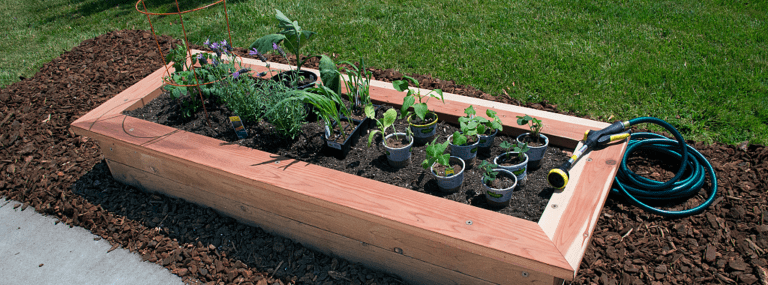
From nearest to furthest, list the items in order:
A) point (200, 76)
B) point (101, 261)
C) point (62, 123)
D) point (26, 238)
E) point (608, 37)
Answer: point (101, 261)
point (26, 238)
point (200, 76)
point (62, 123)
point (608, 37)

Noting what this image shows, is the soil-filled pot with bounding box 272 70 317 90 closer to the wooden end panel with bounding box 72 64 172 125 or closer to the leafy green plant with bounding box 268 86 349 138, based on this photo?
the leafy green plant with bounding box 268 86 349 138

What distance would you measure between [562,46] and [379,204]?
2.77 meters

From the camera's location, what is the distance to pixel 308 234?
2.31 metres

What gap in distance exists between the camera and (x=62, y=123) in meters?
3.53

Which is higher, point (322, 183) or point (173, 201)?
point (322, 183)

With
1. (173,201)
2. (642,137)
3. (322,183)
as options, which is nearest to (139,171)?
(173,201)

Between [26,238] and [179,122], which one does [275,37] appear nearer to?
[179,122]

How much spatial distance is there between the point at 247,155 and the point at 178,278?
2.41 feet

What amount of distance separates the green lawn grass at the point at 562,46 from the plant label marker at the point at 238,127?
1.69 m

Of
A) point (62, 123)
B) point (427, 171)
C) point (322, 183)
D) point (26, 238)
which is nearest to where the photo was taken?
point (322, 183)

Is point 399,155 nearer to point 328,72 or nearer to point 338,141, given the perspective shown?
point 338,141

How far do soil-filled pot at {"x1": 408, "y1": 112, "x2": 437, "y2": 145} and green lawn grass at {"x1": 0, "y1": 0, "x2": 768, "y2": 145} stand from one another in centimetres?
117

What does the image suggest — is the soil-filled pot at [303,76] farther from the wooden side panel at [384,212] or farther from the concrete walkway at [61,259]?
the concrete walkway at [61,259]

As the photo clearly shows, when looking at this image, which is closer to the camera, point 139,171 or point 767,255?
point 767,255
